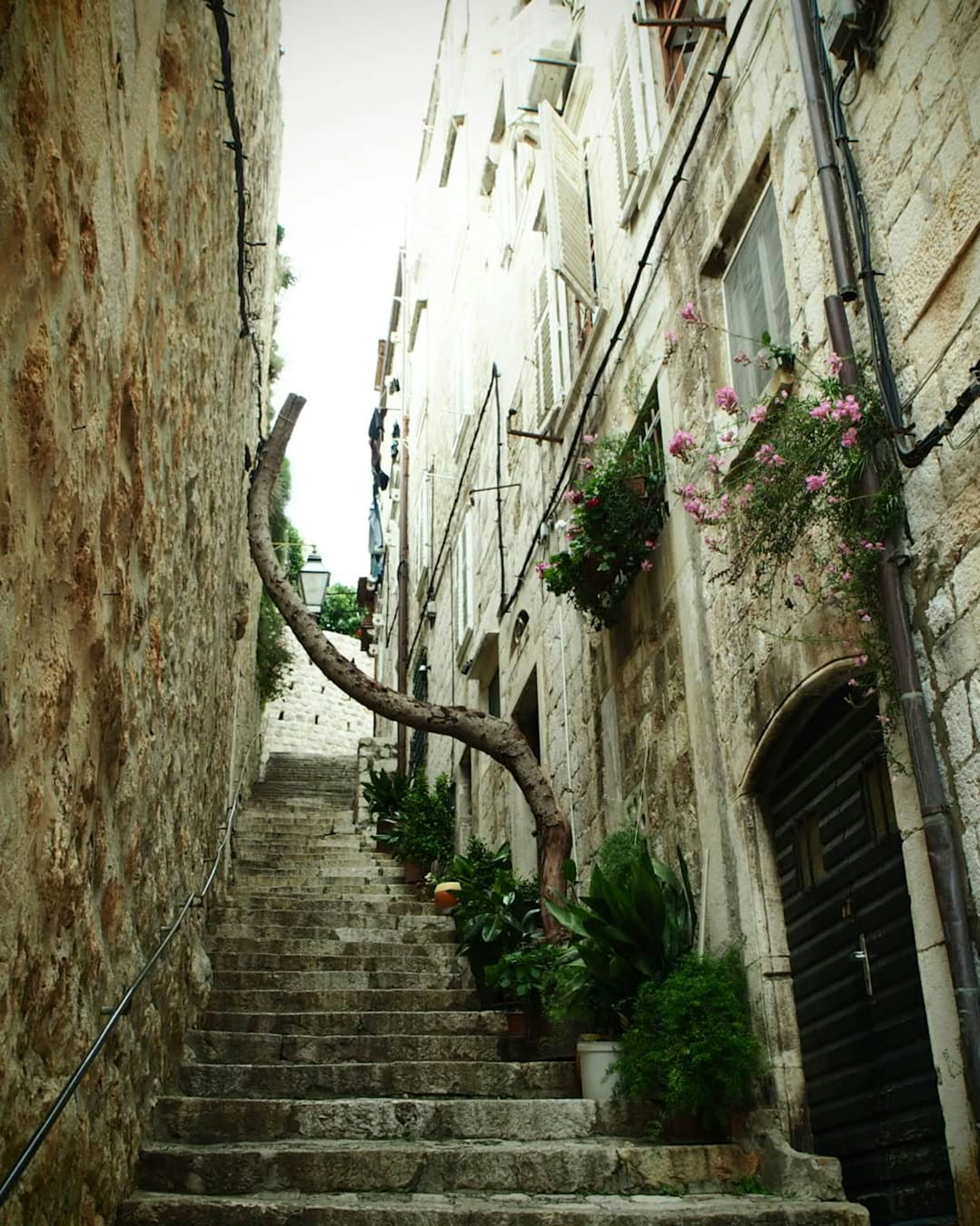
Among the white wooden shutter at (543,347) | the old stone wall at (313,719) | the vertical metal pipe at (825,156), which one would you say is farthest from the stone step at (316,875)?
the old stone wall at (313,719)

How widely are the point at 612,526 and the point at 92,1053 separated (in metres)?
4.03

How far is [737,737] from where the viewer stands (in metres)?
5.17

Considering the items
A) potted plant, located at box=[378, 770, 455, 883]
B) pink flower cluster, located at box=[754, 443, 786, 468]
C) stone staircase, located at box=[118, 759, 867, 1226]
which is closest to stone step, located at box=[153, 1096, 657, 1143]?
stone staircase, located at box=[118, 759, 867, 1226]

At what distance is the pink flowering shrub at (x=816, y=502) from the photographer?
12.7ft

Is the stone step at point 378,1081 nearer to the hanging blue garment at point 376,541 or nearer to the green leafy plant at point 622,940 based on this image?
the green leafy plant at point 622,940

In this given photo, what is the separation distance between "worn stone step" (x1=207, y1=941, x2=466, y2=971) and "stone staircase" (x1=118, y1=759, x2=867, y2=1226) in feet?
0.04

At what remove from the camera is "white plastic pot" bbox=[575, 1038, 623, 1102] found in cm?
499

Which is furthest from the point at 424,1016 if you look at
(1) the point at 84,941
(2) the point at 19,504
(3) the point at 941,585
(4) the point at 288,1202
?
(2) the point at 19,504

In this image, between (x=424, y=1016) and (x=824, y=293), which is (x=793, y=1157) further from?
(x=824, y=293)

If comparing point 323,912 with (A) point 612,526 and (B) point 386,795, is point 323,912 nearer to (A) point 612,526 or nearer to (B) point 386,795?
(A) point 612,526

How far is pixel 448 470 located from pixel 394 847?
19.8 feet

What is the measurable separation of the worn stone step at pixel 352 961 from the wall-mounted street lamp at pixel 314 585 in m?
6.05

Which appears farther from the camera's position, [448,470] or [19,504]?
[448,470]

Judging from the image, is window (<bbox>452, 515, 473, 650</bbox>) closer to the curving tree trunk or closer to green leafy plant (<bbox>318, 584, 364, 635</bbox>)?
the curving tree trunk
